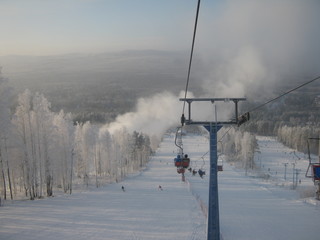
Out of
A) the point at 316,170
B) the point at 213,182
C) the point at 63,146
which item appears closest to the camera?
the point at 316,170

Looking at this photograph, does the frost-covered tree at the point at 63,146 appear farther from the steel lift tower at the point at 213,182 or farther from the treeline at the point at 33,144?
the steel lift tower at the point at 213,182

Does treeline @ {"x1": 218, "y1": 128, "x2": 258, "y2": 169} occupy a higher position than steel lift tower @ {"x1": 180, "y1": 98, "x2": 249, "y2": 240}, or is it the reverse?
steel lift tower @ {"x1": 180, "y1": 98, "x2": 249, "y2": 240}

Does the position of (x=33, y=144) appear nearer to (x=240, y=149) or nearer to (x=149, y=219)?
(x=149, y=219)

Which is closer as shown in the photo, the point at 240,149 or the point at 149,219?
the point at 149,219

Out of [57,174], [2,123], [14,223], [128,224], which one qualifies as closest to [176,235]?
[128,224]

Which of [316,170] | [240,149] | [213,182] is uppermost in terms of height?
[316,170]

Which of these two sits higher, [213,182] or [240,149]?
[213,182]

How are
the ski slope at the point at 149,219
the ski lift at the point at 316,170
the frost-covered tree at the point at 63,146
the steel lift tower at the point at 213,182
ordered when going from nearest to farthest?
the ski lift at the point at 316,170 < the steel lift tower at the point at 213,182 < the ski slope at the point at 149,219 < the frost-covered tree at the point at 63,146

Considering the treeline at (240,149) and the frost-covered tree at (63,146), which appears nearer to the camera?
the frost-covered tree at (63,146)

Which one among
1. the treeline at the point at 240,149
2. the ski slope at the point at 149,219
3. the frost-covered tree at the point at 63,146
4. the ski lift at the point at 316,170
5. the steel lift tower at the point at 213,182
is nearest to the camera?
the ski lift at the point at 316,170

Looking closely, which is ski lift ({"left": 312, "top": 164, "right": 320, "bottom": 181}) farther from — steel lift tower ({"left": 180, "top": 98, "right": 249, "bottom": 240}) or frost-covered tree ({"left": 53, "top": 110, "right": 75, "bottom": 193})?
frost-covered tree ({"left": 53, "top": 110, "right": 75, "bottom": 193})

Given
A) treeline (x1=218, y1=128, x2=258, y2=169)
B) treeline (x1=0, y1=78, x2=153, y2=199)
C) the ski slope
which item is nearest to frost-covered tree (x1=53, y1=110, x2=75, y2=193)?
treeline (x1=0, y1=78, x2=153, y2=199)

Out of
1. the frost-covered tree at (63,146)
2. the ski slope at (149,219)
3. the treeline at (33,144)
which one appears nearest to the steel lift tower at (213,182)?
the ski slope at (149,219)

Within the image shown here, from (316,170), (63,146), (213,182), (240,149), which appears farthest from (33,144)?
(240,149)
